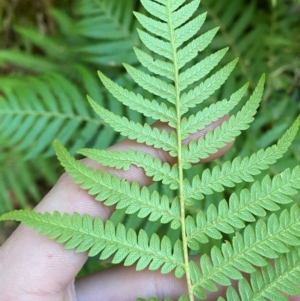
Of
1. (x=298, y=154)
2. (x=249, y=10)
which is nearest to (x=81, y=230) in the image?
(x=298, y=154)

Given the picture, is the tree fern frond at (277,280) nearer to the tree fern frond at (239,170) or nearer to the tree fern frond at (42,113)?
the tree fern frond at (239,170)

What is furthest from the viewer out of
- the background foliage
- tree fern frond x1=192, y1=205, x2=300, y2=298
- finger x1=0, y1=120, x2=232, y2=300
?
the background foliage

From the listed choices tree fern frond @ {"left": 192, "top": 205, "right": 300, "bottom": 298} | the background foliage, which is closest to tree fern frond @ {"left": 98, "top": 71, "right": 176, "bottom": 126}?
tree fern frond @ {"left": 192, "top": 205, "right": 300, "bottom": 298}

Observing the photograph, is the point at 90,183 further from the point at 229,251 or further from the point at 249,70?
the point at 249,70

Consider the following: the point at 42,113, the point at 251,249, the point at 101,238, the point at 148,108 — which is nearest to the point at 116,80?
the point at 42,113

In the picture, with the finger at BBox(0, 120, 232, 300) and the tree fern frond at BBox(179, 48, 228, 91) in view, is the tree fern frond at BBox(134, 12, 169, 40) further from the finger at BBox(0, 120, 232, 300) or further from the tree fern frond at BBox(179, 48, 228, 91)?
the finger at BBox(0, 120, 232, 300)

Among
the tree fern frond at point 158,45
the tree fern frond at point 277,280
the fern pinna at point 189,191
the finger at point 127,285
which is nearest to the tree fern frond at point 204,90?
the fern pinna at point 189,191

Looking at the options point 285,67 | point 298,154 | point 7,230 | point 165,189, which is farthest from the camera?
point 7,230

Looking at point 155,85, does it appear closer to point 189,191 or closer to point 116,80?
point 189,191
